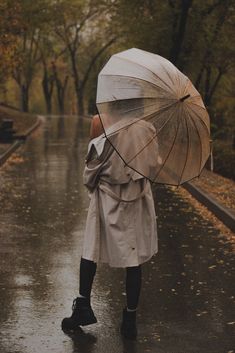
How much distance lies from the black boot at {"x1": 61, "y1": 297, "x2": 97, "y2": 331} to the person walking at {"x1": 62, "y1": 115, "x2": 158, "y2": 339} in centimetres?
28

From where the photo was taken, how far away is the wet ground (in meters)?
5.29

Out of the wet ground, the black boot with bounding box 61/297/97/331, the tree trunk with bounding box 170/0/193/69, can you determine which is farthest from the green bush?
the black boot with bounding box 61/297/97/331

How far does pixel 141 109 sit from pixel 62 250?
12.1 feet

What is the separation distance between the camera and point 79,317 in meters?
5.44

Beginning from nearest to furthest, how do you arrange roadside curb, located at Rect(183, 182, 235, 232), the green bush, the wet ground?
the wet ground, roadside curb, located at Rect(183, 182, 235, 232), the green bush

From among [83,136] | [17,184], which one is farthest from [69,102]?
[17,184]

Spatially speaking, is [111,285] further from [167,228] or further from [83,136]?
[83,136]

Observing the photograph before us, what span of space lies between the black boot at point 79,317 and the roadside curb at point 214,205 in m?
4.66

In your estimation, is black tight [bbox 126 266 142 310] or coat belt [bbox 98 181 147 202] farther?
black tight [bbox 126 266 142 310]

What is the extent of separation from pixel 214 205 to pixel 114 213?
645cm

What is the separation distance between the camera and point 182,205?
12516 millimetres

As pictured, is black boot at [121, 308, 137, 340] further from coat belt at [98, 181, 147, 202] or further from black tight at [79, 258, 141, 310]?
coat belt at [98, 181, 147, 202]

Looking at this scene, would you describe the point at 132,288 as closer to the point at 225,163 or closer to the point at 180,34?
the point at 225,163

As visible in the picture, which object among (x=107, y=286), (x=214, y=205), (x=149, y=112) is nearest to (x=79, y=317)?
(x=107, y=286)
